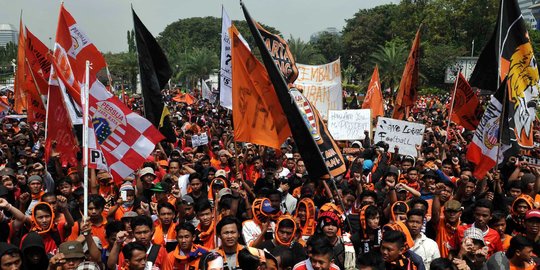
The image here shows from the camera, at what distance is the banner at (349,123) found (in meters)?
12.6

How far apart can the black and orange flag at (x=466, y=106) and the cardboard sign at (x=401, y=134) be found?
2.48 ft

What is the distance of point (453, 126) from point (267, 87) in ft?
33.9

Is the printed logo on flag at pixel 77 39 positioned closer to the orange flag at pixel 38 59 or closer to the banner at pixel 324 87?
the orange flag at pixel 38 59

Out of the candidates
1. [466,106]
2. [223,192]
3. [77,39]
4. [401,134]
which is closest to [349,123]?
[401,134]

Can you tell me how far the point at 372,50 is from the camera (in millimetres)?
63875

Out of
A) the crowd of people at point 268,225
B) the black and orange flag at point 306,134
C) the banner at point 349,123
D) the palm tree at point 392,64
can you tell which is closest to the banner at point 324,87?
the banner at point 349,123

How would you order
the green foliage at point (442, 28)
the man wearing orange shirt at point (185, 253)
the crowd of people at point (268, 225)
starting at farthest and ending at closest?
1. the green foliage at point (442, 28)
2. the man wearing orange shirt at point (185, 253)
3. the crowd of people at point (268, 225)

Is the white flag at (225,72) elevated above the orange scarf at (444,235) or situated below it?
above

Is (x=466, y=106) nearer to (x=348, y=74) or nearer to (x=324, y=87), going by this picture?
(x=324, y=87)

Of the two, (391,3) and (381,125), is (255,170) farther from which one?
(391,3)

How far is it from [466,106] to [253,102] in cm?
516

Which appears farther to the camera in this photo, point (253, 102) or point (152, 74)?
point (152, 74)

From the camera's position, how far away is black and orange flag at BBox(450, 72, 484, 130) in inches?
400

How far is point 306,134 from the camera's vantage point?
531 cm
